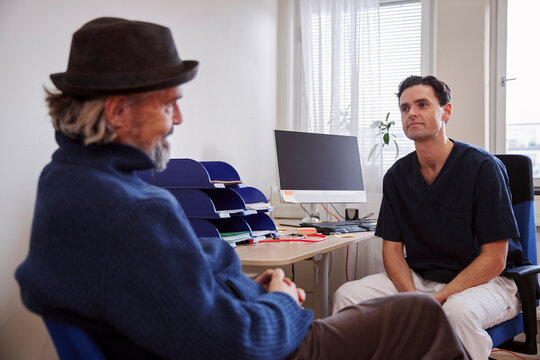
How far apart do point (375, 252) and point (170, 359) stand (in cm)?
274

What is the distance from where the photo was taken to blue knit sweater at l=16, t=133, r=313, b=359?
2.75 ft

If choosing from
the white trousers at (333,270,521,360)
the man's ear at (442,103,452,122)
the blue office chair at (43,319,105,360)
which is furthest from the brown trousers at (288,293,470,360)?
the man's ear at (442,103,452,122)

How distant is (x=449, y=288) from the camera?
1860 mm

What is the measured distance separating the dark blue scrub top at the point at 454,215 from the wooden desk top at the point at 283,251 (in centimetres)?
25

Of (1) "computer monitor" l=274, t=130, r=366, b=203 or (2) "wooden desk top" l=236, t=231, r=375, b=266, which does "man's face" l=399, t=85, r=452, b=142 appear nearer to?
(2) "wooden desk top" l=236, t=231, r=375, b=266

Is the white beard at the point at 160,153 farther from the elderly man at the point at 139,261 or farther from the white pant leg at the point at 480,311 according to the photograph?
the white pant leg at the point at 480,311

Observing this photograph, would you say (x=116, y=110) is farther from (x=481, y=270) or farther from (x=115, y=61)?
(x=481, y=270)

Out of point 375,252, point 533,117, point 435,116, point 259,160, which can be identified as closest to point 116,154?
point 435,116

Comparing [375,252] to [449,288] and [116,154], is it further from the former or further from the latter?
[116,154]

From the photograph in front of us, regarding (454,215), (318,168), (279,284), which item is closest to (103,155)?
(279,284)

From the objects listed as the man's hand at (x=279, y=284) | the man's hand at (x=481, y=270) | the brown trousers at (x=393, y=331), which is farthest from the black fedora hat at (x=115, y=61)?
the man's hand at (x=481, y=270)

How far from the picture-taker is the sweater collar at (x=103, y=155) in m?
0.95

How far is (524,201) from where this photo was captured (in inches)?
79.7

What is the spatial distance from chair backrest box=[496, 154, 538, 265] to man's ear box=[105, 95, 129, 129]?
1.66 metres
